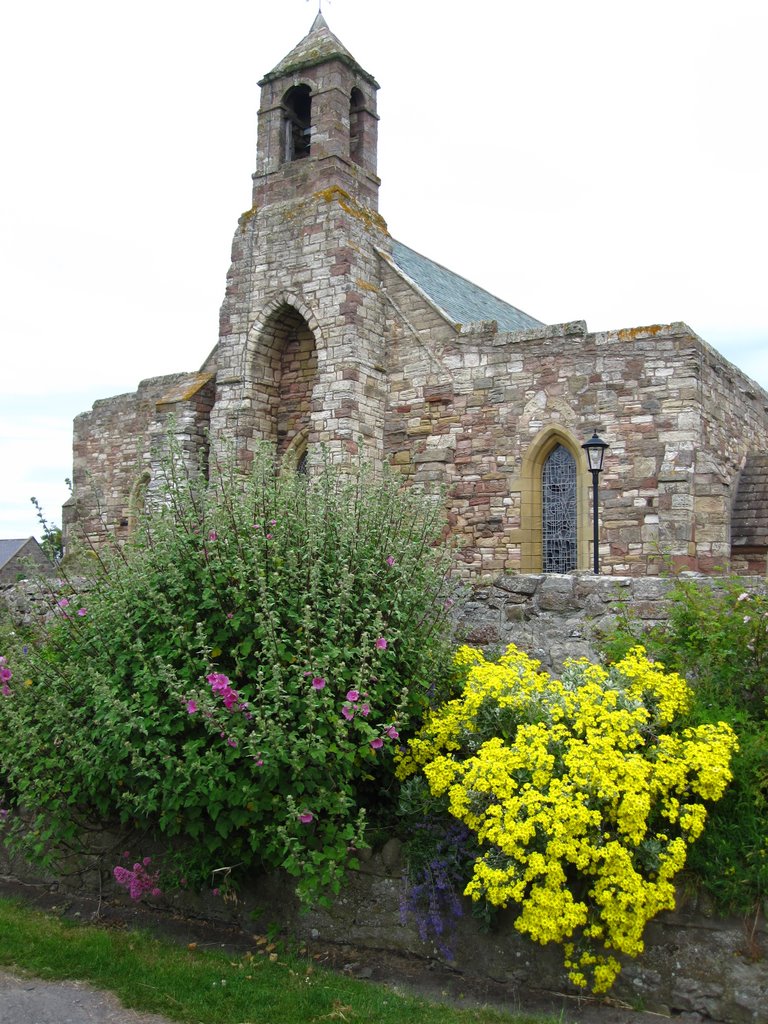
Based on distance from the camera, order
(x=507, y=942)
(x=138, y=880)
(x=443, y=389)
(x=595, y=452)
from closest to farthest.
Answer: (x=507, y=942), (x=138, y=880), (x=595, y=452), (x=443, y=389)

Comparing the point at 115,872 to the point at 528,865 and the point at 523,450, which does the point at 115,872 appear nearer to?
the point at 528,865

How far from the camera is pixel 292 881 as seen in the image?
5969 millimetres

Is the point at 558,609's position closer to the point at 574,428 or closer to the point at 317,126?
the point at 574,428

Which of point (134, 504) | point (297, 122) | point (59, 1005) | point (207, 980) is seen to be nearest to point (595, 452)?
point (134, 504)

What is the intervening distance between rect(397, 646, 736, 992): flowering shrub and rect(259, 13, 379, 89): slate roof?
14525mm

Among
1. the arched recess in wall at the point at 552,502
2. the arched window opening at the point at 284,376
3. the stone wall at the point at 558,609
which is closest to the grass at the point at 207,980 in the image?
the stone wall at the point at 558,609

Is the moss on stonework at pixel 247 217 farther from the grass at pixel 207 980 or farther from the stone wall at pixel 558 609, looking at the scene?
the grass at pixel 207 980

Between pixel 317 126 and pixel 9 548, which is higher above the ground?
pixel 317 126

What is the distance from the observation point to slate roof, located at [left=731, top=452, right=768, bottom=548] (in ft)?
47.6

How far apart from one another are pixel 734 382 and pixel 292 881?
12.4 meters

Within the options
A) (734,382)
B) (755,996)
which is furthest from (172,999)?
(734,382)

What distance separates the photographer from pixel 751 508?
1497 centimetres

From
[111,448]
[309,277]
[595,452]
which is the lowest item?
[595,452]

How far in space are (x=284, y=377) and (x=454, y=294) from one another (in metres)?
4.59
